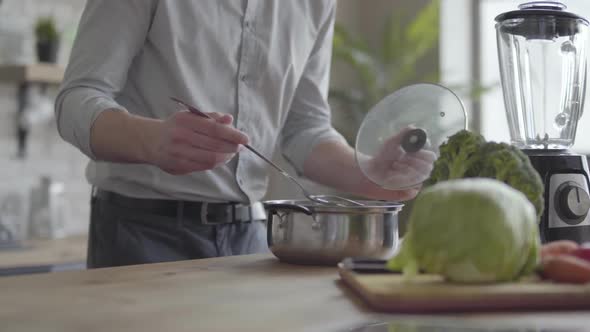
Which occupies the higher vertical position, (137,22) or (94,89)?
(137,22)

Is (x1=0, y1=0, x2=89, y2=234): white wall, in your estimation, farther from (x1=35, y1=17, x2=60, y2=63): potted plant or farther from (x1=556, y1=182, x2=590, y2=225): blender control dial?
(x1=556, y1=182, x2=590, y2=225): blender control dial

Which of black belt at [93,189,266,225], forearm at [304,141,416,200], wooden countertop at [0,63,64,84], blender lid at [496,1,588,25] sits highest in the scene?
wooden countertop at [0,63,64,84]

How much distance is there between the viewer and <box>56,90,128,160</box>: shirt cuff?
133cm

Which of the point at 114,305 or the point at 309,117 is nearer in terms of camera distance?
the point at 114,305

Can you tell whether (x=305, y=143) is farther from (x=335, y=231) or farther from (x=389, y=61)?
(x=389, y=61)

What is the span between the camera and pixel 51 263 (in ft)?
8.04

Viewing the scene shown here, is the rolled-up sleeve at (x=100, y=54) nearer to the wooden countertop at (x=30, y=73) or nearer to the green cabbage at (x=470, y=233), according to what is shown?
the green cabbage at (x=470, y=233)

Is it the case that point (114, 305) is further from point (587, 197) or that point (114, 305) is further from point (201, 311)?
point (587, 197)

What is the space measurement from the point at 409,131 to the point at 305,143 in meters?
0.45

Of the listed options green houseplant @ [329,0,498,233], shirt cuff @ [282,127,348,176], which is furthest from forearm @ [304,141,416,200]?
green houseplant @ [329,0,498,233]

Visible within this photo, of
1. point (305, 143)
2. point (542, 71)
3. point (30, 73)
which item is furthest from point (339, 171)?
point (30, 73)

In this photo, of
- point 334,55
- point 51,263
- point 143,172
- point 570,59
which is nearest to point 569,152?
point 570,59

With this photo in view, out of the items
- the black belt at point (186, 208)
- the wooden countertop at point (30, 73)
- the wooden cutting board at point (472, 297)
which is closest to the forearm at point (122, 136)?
the black belt at point (186, 208)

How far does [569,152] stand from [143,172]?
0.78 metres
